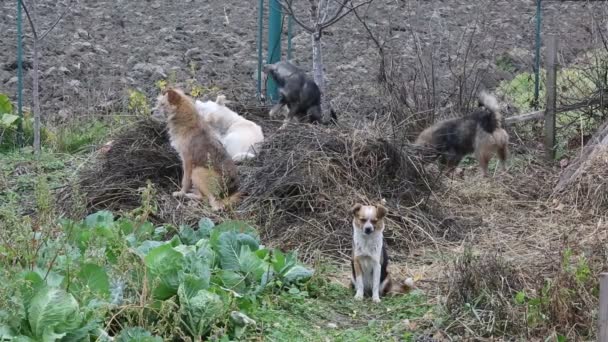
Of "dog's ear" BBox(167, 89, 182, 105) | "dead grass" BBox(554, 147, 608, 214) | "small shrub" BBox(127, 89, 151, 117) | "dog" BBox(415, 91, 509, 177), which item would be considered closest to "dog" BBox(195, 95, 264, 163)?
"dog's ear" BBox(167, 89, 182, 105)

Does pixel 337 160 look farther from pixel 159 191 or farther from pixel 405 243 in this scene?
pixel 159 191

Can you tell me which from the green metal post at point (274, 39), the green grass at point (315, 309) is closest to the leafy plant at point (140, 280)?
the green grass at point (315, 309)

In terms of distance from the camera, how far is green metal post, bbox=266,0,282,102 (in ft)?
44.2

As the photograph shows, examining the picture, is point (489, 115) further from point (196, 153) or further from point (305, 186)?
point (196, 153)

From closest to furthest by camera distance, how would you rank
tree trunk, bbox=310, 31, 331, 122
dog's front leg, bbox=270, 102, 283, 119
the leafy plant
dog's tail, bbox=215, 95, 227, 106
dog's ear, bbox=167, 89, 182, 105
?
the leafy plant < dog's ear, bbox=167, 89, 182, 105 < tree trunk, bbox=310, 31, 331, 122 < dog's tail, bbox=215, 95, 227, 106 < dog's front leg, bbox=270, 102, 283, 119

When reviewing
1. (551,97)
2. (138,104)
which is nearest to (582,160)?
(551,97)

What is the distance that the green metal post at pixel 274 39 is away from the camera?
13.5 metres

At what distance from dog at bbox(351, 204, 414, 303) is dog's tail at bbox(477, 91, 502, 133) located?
4481 millimetres

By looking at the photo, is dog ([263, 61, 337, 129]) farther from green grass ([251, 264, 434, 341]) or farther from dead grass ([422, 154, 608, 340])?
green grass ([251, 264, 434, 341])

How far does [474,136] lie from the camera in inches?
481

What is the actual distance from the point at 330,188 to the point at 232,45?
25.0 feet

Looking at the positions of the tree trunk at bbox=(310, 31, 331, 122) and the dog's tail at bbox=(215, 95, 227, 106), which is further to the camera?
the dog's tail at bbox=(215, 95, 227, 106)

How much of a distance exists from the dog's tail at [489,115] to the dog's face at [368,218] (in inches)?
176

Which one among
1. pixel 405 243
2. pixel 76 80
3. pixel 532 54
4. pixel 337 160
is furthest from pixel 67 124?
pixel 532 54
